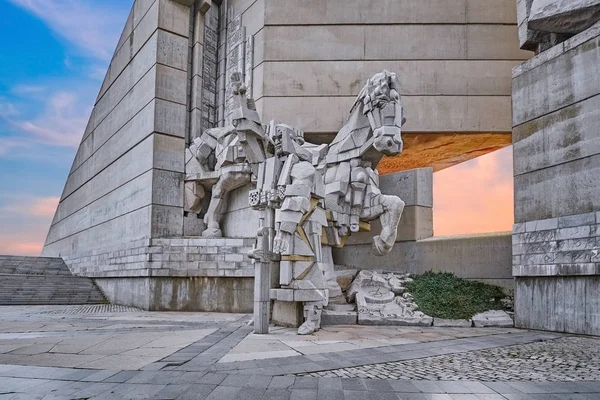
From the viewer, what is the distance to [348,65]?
1430 cm

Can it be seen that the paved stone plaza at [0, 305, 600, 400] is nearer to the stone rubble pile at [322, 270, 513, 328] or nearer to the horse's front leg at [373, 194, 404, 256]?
Answer: the stone rubble pile at [322, 270, 513, 328]

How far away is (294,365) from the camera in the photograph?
469cm

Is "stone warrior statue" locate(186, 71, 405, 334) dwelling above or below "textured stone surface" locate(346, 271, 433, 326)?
above

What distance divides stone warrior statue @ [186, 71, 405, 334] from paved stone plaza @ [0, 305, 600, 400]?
3.35ft

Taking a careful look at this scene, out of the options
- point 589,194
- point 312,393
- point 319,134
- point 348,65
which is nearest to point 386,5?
point 348,65

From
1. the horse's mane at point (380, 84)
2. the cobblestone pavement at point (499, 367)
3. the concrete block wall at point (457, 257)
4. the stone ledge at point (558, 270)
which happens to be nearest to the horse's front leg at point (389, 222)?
the horse's mane at point (380, 84)

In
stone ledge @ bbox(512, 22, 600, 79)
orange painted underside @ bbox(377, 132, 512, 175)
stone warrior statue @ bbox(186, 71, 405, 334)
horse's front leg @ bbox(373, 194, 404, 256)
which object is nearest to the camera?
stone warrior statue @ bbox(186, 71, 405, 334)

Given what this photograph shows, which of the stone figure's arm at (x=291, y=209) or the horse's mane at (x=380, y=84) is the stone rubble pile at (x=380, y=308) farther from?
the horse's mane at (x=380, y=84)

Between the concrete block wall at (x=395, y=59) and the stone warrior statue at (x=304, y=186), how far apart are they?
2.39 meters

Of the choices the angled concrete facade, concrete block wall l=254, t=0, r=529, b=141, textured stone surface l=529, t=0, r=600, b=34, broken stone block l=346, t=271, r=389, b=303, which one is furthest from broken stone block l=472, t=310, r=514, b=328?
concrete block wall l=254, t=0, r=529, b=141

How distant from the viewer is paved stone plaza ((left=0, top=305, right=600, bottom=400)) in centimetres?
378

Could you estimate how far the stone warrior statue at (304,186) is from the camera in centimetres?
742

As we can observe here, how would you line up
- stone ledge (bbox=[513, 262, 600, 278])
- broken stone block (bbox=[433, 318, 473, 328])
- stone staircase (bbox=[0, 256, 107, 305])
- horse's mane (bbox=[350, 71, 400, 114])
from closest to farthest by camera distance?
1. stone ledge (bbox=[513, 262, 600, 278])
2. broken stone block (bbox=[433, 318, 473, 328])
3. horse's mane (bbox=[350, 71, 400, 114])
4. stone staircase (bbox=[0, 256, 107, 305])

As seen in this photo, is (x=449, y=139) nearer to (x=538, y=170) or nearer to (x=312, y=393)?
(x=538, y=170)
